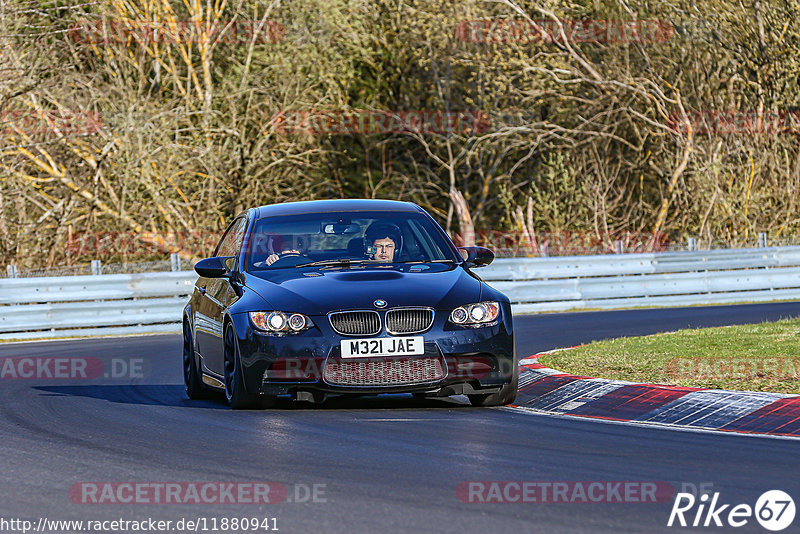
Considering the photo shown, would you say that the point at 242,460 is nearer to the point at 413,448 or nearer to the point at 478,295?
the point at 413,448

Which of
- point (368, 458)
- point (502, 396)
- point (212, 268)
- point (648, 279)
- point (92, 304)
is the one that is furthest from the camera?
point (648, 279)

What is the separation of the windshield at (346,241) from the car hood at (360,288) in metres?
0.35

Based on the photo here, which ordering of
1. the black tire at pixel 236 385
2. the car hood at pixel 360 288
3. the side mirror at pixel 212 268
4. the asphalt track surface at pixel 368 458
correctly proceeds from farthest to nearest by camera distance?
the side mirror at pixel 212 268
the black tire at pixel 236 385
the car hood at pixel 360 288
the asphalt track surface at pixel 368 458

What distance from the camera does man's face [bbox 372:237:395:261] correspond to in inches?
436

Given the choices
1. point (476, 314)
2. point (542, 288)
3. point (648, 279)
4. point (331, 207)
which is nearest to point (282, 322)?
point (476, 314)

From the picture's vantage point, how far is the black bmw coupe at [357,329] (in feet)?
32.1

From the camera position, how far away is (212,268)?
1109 cm

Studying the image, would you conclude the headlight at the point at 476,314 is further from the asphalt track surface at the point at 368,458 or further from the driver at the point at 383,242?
the driver at the point at 383,242

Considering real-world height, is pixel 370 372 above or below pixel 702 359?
above

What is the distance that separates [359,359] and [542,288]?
1426cm

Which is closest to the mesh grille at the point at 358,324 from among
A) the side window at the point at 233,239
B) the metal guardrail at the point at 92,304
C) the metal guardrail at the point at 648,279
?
the side window at the point at 233,239

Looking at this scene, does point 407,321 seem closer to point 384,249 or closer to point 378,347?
point 378,347

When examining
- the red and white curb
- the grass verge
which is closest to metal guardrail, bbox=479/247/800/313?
the grass verge

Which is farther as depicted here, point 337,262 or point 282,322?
point 337,262
